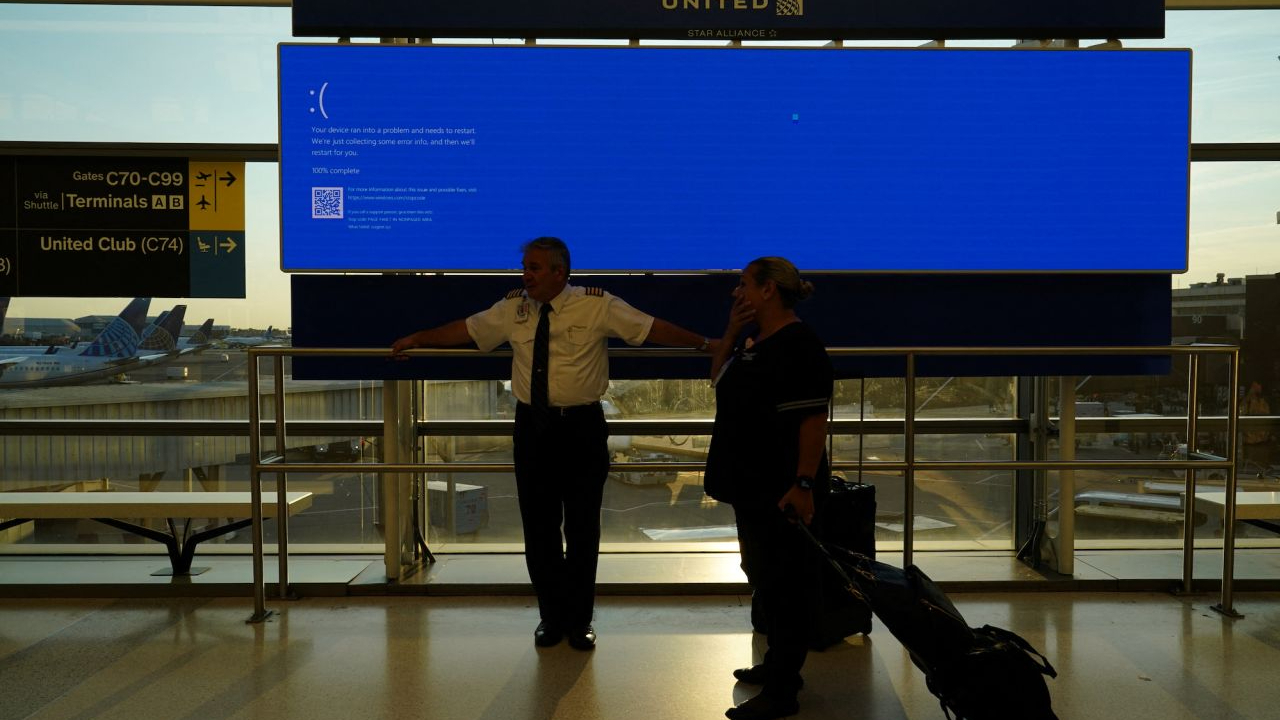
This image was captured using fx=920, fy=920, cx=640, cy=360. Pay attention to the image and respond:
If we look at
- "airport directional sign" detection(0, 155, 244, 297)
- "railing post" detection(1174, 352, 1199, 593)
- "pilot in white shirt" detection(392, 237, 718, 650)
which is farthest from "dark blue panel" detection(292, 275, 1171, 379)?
"airport directional sign" detection(0, 155, 244, 297)

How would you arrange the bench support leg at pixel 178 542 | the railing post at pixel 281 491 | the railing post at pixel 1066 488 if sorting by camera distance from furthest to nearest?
the railing post at pixel 1066 488
the bench support leg at pixel 178 542
the railing post at pixel 281 491

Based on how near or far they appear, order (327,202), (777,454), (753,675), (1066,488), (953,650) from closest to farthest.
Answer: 1. (953,650)
2. (777,454)
3. (753,675)
4. (327,202)
5. (1066,488)

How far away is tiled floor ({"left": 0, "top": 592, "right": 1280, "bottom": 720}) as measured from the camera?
117 inches

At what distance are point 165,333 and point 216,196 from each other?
2.71 ft

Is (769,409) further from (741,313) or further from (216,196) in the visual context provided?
(216,196)

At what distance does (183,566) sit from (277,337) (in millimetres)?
1277

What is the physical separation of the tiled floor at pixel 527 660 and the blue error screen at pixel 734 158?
152 cm

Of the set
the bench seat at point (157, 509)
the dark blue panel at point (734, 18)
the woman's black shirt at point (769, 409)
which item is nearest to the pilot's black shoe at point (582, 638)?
the woman's black shirt at point (769, 409)

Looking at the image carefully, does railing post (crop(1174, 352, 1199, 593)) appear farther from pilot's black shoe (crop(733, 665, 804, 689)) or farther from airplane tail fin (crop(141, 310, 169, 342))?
airplane tail fin (crop(141, 310, 169, 342))

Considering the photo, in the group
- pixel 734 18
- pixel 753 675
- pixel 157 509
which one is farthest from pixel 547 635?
pixel 734 18

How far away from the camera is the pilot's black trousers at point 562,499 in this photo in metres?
3.45

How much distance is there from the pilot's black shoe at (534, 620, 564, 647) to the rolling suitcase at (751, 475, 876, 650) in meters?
0.76

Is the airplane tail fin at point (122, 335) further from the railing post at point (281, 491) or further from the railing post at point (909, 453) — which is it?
the railing post at point (909, 453)

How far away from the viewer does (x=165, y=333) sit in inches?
196
